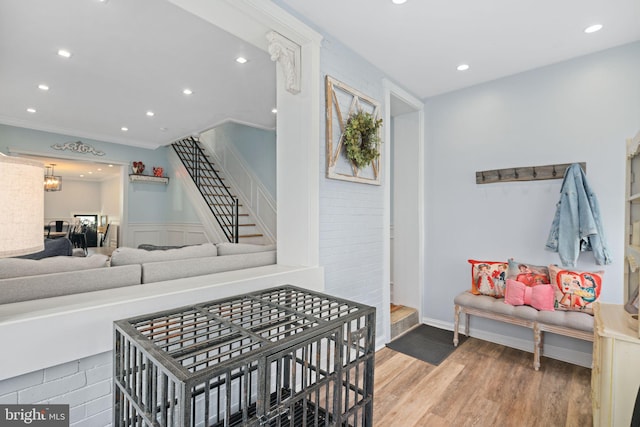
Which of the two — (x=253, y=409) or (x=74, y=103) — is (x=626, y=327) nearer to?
(x=253, y=409)

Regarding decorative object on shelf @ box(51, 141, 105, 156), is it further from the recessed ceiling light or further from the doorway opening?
the recessed ceiling light

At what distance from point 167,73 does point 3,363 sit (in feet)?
9.89

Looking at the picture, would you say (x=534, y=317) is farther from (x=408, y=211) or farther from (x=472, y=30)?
(x=472, y=30)

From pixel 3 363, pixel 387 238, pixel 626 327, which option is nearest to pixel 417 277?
pixel 387 238

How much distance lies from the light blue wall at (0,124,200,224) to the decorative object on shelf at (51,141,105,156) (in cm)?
5

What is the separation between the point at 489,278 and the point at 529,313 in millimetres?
464

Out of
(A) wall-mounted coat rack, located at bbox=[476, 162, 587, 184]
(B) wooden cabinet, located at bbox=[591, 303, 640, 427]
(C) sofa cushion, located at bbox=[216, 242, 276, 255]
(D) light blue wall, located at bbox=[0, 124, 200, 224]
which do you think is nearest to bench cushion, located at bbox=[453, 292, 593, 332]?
(B) wooden cabinet, located at bbox=[591, 303, 640, 427]

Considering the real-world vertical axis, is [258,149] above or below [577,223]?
above

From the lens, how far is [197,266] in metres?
1.96

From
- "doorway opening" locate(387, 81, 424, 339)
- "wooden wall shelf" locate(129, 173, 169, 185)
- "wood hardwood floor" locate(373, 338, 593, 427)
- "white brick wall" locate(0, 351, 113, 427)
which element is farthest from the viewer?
"wooden wall shelf" locate(129, 173, 169, 185)

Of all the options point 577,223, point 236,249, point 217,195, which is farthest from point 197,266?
point 217,195

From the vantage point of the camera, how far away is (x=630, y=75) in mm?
2523

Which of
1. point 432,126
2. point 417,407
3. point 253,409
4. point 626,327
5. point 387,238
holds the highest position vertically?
point 432,126

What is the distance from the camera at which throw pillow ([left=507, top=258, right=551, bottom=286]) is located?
2777 mm
